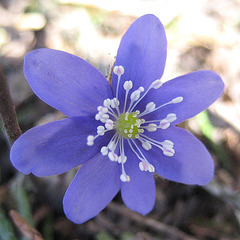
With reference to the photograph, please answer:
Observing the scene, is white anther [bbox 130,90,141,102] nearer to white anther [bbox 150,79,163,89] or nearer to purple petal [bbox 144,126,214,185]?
white anther [bbox 150,79,163,89]

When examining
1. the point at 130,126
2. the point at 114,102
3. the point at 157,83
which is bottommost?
the point at 130,126

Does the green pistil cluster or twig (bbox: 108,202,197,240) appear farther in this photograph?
twig (bbox: 108,202,197,240)

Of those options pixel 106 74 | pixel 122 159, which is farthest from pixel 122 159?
pixel 106 74

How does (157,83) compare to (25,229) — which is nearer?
(157,83)

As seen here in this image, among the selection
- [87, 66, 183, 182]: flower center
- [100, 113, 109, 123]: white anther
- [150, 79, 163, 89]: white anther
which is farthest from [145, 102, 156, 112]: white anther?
[100, 113, 109, 123]: white anther

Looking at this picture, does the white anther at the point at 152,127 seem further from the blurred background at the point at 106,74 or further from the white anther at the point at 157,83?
the blurred background at the point at 106,74

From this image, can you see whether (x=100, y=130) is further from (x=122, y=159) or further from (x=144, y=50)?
(x=144, y=50)

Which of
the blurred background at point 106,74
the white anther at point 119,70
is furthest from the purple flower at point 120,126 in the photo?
the blurred background at point 106,74

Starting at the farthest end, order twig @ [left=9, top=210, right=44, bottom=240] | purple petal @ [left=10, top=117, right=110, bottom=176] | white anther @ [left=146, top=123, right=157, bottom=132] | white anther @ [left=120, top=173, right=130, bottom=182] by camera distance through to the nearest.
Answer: twig @ [left=9, top=210, right=44, bottom=240] → white anther @ [left=146, top=123, right=157, bottom=132] → white anther @ [left=120, top=173, right=130, bottom=182] → purple petal @ [left=10, top=117, right=110, bottom=176]
